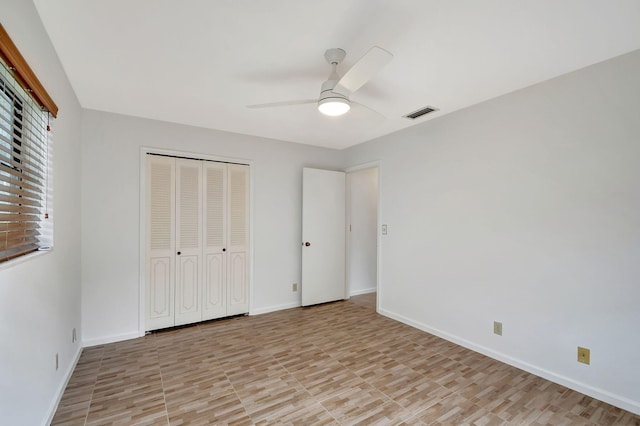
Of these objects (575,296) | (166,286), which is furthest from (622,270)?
(166,286)

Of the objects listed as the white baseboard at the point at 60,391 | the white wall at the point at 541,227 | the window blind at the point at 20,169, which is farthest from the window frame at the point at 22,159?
the white wall at the point at 541,227

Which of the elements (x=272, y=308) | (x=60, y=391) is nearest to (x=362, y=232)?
(x=272, y=308)

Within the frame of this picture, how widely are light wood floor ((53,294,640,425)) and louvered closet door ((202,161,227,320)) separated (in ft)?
1.48

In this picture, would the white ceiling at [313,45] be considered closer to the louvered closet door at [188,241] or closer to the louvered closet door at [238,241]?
the louvered closet door at [188,241]

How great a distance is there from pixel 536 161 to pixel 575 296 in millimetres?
1092

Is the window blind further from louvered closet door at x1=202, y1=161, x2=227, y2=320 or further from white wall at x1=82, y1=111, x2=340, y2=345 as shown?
louvered closet door at x1=202, y1=161, x2=227, y2=320

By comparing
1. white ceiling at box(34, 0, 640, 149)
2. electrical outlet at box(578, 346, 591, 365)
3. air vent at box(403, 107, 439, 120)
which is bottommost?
electrical outlet at box(578, 346, 591, 365)

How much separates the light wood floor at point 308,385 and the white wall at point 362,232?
1.74 metres

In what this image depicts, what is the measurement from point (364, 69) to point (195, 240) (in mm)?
2797

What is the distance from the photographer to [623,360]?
1.99 m

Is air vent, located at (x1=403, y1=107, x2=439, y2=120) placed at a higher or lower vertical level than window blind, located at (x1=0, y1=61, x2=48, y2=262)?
higher

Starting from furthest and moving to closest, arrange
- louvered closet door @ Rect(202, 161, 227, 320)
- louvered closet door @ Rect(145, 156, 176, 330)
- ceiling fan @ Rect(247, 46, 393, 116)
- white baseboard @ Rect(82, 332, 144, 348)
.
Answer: louvered closet door @ Rect(202, 161, 227, 320), louvered closet door @ Rect(145, 156, 176, 330), white baseboard @ Rect(82, 332, 144, 348), ceiling fan @ Rect(247, 46, 393, 116)

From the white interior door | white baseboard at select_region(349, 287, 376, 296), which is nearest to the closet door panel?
the white interior door

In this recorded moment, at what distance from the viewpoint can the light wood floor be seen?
1.91 metres
